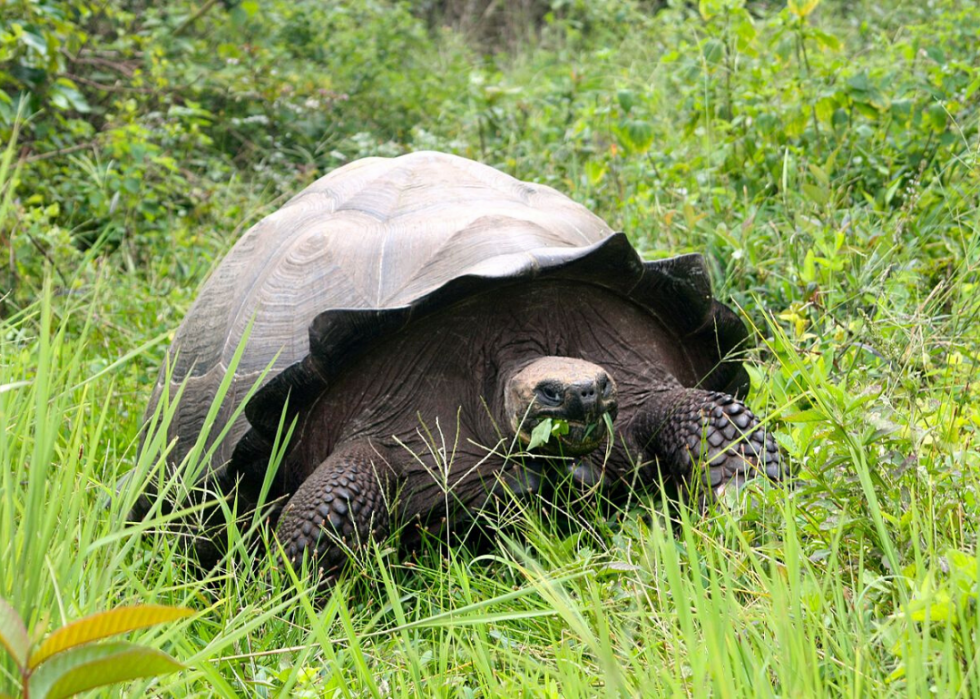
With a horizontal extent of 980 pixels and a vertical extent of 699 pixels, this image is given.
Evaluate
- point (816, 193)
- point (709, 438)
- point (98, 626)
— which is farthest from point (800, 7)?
point (98, 626)

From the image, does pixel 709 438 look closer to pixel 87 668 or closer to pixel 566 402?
pixel 566 402

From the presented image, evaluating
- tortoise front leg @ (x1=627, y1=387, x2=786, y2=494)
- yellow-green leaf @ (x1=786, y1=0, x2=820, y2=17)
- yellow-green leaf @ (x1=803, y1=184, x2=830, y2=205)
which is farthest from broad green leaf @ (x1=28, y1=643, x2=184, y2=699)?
yellow-green leaf @ (x1=786, y1=0, x2=820, y2=17)

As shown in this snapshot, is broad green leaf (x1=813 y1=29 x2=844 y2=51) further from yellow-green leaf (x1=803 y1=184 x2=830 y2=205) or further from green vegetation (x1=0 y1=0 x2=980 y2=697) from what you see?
yellow-green leaf (x1=803 y1=184 x2=830 y2=205)

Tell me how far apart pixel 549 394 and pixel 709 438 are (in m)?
0.38

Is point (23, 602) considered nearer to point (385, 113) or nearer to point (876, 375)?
point (876, 375)

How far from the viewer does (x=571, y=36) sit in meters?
8.45

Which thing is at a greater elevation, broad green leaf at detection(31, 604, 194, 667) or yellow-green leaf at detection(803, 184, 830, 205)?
yellow-green leaf at detection(803, 184, 830, 205)

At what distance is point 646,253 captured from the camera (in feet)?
11.4

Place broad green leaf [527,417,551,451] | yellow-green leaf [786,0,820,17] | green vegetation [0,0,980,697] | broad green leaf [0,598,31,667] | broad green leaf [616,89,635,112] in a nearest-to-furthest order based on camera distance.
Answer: broad green leaf [0,598,31,667]
green vegetation [0,0,980,697]
broad green leaf [527,417,551,451]
yellow-green leaf [786,0,820,17]
broad green leaf [616,89,635,112]

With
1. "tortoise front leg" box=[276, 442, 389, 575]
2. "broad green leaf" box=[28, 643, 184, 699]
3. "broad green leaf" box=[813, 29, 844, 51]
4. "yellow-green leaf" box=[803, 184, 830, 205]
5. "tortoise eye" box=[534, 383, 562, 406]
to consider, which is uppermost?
"broad green leaf" box=[813, 29, 844, 51]

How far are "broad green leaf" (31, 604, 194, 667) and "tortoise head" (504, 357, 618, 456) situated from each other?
1.34 meters

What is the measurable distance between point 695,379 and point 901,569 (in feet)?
4.46

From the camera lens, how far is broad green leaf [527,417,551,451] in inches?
90.8

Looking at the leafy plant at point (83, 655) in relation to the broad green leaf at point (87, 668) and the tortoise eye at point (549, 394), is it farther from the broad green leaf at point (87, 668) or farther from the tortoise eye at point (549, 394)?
the tortoise eye at point (549, 394)
